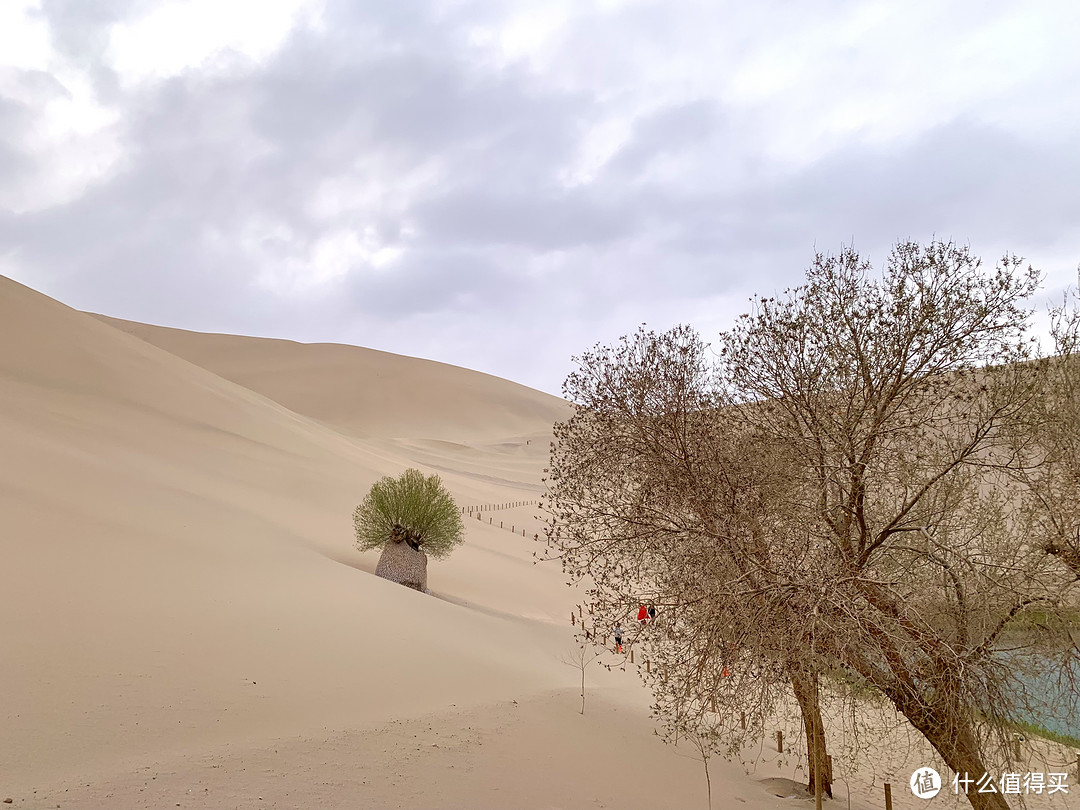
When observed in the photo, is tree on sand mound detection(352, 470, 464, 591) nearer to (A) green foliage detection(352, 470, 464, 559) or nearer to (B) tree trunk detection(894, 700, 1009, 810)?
(A) green foliage detection(352, 470, 464, 559)

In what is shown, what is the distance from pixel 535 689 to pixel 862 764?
21.2 ft

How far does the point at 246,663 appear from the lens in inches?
358

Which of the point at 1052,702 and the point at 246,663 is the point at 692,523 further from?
A: the point at 1052,702

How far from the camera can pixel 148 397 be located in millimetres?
26297

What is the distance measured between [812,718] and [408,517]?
11.6 metres

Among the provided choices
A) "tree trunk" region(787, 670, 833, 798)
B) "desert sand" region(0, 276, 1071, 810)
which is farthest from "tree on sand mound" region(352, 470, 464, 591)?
"tree trunk" region(787, 670, 833, 798)

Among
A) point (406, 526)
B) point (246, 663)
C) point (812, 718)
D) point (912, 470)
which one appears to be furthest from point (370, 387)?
point (912, 470)

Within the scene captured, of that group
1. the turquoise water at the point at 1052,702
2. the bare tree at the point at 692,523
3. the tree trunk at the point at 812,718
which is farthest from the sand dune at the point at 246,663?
the turquoise water at the point at 1052,702

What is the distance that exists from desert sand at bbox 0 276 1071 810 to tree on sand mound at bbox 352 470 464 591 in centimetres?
116

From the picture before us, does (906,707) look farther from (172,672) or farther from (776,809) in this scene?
(172,672)

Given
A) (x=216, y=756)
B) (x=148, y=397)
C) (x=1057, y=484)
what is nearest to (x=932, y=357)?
(x=1057, y=484)

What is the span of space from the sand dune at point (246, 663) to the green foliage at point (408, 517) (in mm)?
1228

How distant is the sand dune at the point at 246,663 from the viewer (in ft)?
22.2

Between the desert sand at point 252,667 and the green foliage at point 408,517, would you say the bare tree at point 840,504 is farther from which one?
the green foliage at point 408,517
